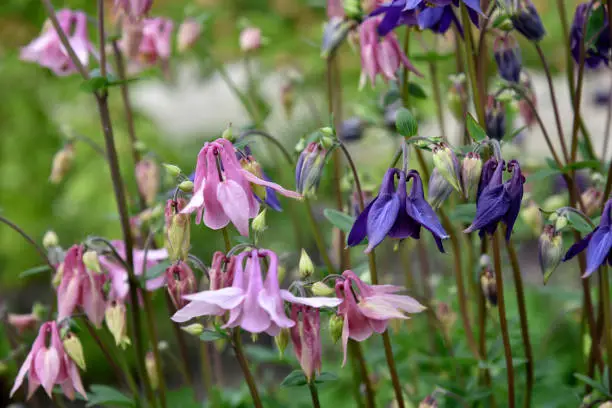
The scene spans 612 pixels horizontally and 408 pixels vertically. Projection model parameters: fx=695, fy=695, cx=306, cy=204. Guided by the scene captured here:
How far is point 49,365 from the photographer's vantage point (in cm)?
107

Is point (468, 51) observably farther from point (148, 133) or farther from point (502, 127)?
point (148, 133)

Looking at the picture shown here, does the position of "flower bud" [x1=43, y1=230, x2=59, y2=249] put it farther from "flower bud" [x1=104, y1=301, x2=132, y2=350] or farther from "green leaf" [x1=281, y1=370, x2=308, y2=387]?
"green leaf" [x1=281, y1=370, x2=308, y2=387]

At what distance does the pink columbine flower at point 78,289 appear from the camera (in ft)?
3.67

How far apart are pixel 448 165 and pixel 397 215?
0.10 metres

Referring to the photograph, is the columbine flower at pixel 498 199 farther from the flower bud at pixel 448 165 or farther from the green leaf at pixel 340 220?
the green leaf at pixel 340 220

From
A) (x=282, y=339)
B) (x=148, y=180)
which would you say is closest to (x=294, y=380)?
(x=282, y=339)

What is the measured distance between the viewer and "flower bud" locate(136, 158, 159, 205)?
153 centimetres

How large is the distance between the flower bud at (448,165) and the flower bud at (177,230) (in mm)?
354

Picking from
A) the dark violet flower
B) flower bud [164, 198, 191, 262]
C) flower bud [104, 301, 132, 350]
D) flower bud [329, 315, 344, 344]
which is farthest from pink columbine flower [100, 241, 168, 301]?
the dark violet flower

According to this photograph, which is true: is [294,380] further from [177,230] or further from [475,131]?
[475,131]

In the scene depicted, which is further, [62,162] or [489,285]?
[62,162]

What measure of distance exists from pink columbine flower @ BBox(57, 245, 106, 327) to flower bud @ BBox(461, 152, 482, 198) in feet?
2.03

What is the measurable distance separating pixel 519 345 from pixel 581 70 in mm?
695

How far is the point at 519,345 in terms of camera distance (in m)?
1.63
